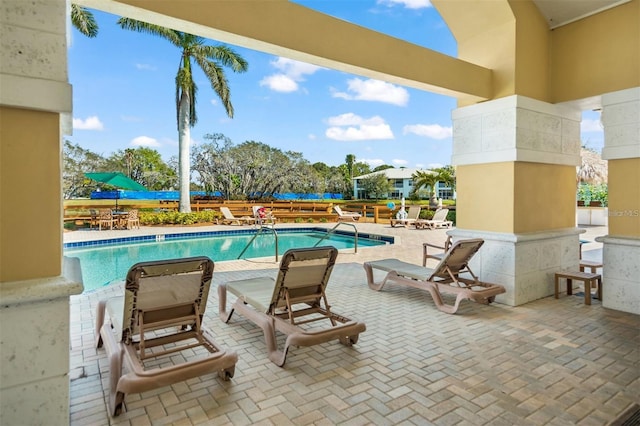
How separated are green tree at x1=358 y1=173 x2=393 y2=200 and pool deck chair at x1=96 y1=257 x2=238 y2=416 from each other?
117 feet

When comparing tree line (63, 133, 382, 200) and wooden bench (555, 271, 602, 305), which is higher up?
tree line (63, 133, 382, 200)

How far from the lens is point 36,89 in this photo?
7.22ft

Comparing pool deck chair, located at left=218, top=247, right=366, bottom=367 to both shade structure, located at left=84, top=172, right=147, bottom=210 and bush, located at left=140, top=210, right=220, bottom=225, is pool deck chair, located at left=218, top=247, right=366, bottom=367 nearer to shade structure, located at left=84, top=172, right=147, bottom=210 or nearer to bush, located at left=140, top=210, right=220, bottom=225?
shade structure, located at left=84, top=172, right=147, bottom=210

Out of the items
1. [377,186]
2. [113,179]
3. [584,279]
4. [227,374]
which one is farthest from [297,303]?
[377,186]

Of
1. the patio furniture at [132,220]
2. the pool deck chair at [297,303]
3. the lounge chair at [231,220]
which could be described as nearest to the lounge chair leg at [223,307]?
the pool deck chair at [297,303]

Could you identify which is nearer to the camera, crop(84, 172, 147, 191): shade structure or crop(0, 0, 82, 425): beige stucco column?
crop(0, 0, 82, 425): beige stucco column

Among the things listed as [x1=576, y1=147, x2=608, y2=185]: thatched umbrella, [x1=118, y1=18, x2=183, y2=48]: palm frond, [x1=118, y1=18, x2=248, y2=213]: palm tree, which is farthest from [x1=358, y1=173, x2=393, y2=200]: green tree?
[x1=118, y1=18, x2=183, y2=48]: palm frond

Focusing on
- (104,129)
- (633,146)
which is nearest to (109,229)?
(633,146)

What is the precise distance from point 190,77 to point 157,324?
1646 cm

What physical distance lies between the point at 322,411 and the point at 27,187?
241 centimetres

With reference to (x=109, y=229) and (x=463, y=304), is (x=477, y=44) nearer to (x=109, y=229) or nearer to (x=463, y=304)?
(x=463, y=304)

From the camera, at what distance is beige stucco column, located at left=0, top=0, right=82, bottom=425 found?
211 centimetres

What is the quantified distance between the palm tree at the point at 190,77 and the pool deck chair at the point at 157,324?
15118mm

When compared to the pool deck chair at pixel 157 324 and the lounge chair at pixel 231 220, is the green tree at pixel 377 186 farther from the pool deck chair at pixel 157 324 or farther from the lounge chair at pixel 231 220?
the pool deck chair at pixel 157 324
